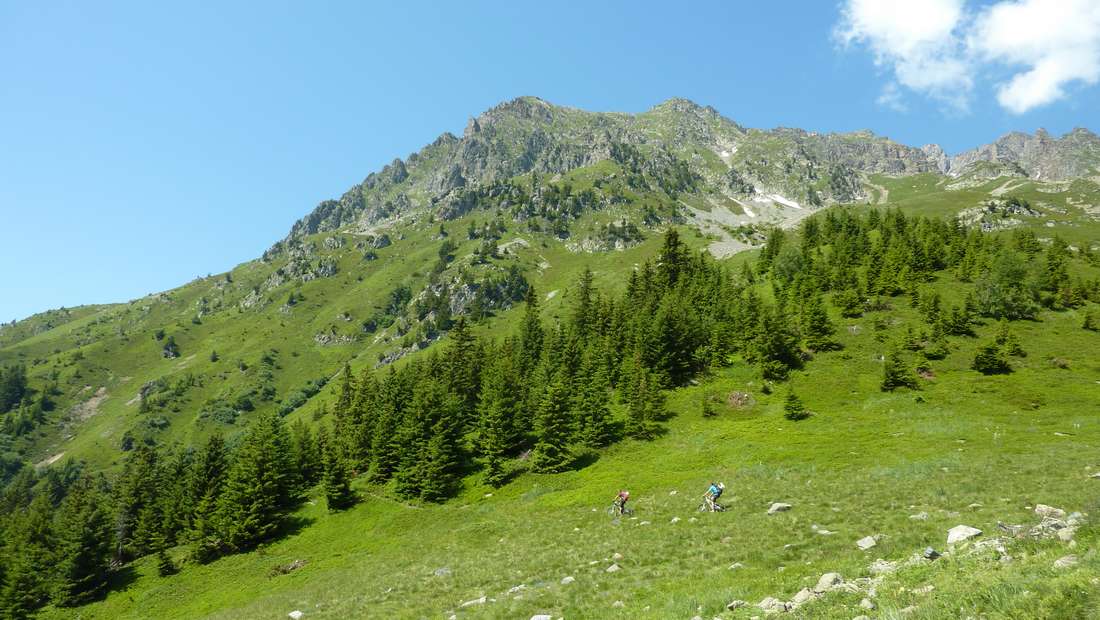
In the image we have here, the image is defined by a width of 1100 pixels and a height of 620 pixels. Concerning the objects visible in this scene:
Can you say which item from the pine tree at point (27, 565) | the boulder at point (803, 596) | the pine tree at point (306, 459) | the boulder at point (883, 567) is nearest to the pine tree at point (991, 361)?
the boulder at point (883, 567)

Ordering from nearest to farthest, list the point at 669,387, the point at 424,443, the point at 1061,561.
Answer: the point at 1061,561, the point at 424,443, the point at 669,387

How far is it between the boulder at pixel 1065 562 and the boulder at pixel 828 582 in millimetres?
5009

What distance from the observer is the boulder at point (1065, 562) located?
421 inches

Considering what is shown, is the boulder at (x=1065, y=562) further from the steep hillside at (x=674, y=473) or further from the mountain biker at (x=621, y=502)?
the mountain biker at (x=621, y=502)

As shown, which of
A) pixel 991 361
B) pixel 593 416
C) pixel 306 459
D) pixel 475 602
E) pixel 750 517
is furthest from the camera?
pixel 306 459

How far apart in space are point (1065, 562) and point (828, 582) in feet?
17.6

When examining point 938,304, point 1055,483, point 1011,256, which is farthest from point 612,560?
point 1011,256

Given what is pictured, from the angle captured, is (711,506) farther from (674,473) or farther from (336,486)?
(336,486)

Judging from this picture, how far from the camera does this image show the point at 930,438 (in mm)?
48312

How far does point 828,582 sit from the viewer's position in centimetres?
1453

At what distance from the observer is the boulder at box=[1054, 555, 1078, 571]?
35.1 feet

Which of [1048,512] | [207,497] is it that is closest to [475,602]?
→ [1048,512]

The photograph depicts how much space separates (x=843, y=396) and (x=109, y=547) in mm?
100664

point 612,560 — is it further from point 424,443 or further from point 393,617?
point 424,443
